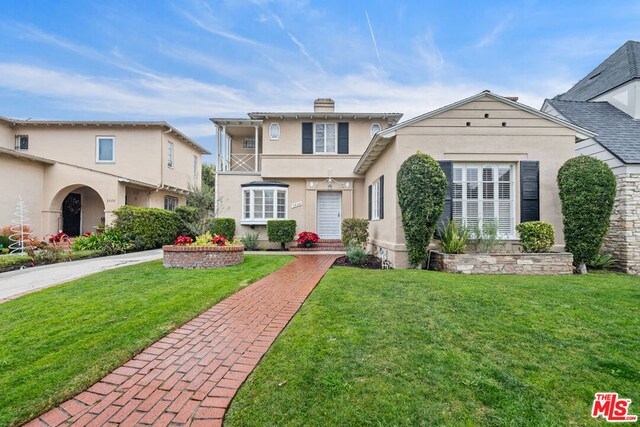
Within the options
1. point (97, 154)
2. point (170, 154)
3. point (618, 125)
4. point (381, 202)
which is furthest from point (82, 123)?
point (618, 125)

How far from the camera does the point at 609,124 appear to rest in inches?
408

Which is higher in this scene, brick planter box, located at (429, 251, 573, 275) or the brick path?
brick planter box, located at (429, 251, 573, 275)

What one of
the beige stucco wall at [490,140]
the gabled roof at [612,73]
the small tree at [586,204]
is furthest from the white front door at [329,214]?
the gabled roof at [612,73]

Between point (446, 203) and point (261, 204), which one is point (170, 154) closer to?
point (261, 204)

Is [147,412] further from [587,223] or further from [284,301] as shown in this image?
[587,223]

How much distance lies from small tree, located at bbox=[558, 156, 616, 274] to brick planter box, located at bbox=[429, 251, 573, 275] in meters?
0.48

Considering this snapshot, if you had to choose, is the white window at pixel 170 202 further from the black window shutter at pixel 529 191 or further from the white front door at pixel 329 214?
the black window shutter at pixel 529 191

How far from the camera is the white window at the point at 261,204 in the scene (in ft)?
44.9

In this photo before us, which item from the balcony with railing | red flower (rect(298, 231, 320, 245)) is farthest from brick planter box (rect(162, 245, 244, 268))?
the balcony with railing

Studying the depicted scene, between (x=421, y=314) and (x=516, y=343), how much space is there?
117 centimetres

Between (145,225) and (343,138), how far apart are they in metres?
9.50

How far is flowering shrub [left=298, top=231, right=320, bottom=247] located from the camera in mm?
12812

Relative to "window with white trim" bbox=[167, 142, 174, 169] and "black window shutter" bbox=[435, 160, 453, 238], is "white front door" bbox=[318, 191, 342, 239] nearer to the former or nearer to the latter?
"black window shutter" bbox=[435, 160, 453, 238]

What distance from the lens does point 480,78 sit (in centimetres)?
1514
